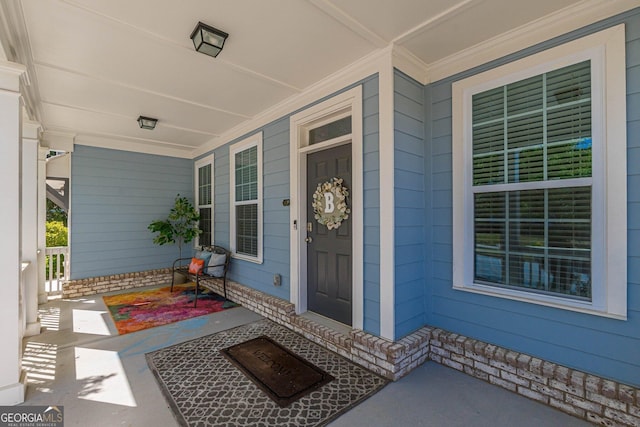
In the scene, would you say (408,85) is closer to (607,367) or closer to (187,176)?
(607,367)

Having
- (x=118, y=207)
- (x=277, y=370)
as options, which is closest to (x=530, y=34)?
(x=277, y=370)

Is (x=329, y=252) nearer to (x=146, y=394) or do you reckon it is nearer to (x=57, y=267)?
(x=146, y=394)

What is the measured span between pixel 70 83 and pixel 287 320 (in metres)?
3.56

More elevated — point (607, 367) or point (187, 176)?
point (187, 176)

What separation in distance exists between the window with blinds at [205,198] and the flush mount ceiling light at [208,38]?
3439 millimetres

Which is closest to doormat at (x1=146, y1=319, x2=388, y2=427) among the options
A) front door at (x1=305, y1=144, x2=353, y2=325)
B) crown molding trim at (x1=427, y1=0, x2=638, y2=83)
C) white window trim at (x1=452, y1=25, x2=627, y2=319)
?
front door at (x1=305, y1=144, x2=353, y2=325)

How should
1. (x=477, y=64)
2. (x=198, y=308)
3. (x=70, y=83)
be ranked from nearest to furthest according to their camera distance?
(x=477, y=64) < (x=70, y=83) < (x=198, y=308)

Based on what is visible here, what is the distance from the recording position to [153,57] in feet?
8.84

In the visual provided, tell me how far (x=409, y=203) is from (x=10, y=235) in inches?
124

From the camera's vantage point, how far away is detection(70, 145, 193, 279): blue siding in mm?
5176

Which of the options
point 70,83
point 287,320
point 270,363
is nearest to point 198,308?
point 287,320

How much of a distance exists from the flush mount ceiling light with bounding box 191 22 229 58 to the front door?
1.46 metres

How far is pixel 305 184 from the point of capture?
3594mm

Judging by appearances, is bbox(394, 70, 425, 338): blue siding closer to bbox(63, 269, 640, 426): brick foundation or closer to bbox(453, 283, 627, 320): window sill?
bbox(63, 269, 640, 426): brick foundation
